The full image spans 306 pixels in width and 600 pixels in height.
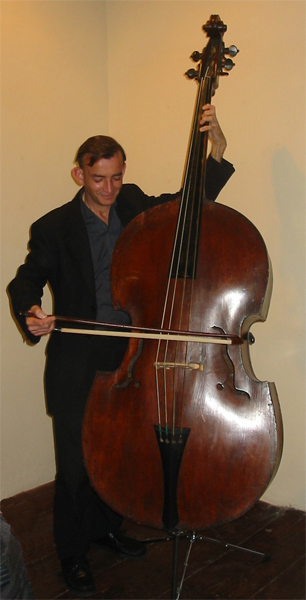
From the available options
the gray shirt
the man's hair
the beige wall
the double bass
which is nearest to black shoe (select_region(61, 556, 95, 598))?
the double bass

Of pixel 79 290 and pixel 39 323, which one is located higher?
pixel 79 290

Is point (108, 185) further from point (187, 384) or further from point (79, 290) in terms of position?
point (187, 384)

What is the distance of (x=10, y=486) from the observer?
251cm

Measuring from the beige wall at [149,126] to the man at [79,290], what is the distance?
0.46 m

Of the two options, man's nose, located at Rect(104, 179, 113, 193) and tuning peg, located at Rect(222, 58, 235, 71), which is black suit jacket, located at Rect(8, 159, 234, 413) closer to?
man's nose, located at Rect(104, 179, 113, 193)

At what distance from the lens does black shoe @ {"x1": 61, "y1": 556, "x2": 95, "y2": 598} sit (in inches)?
71.6

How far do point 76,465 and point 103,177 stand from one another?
38.1 inches

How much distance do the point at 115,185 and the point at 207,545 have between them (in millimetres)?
1332

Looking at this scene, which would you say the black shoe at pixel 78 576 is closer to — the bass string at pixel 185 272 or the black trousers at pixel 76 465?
A: the black trousers at pixel 76 465

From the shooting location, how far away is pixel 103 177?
1.85 metres

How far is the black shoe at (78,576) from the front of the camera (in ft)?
5.96

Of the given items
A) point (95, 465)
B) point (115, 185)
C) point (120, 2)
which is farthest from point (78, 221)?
point (120, 2)

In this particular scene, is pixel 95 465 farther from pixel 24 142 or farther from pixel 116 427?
pixel 24 142

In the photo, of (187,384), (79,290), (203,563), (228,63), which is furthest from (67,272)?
(203,563)
